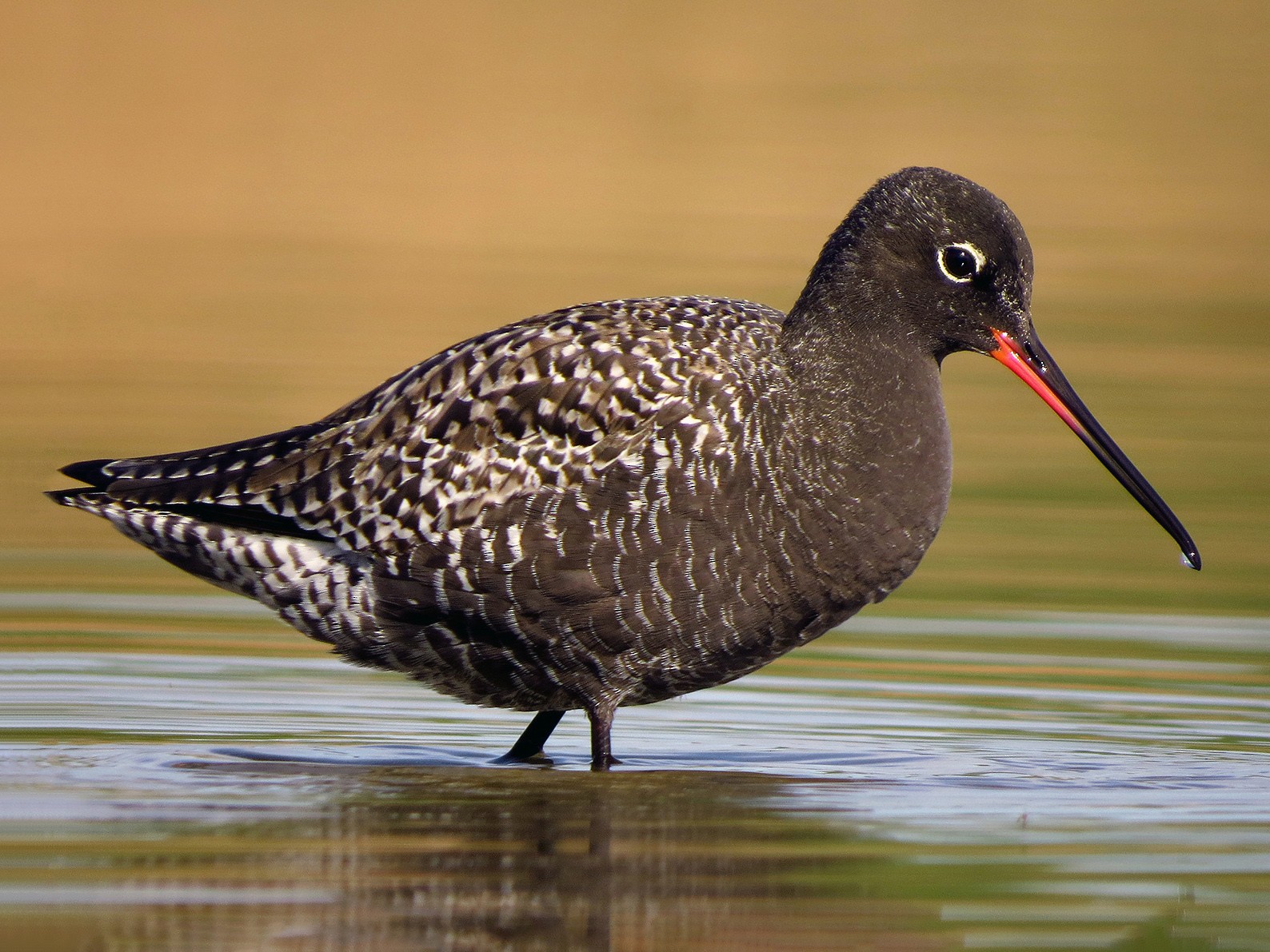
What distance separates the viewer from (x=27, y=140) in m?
29.2

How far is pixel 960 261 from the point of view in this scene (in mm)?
9734

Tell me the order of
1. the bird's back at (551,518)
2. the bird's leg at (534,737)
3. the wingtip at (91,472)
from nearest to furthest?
the bird's back at (551,518) < the bird's leg at (534,737) < the wingtip at (91,472)

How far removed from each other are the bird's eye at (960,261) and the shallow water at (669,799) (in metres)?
1.88

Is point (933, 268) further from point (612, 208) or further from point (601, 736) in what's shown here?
point (612, 208)

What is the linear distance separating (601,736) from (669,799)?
0.55m

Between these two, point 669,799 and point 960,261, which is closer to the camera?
point 669,799

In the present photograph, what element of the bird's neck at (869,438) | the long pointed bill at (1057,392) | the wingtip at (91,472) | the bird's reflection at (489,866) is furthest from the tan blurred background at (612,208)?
the bird's reflection at (489,866)

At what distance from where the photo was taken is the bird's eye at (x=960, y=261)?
31.8 feet

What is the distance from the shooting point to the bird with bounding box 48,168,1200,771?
9250 millimetres

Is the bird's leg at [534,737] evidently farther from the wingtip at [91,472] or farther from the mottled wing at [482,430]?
the wingtip at [91,472]

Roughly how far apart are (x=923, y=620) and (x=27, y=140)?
18971 mm

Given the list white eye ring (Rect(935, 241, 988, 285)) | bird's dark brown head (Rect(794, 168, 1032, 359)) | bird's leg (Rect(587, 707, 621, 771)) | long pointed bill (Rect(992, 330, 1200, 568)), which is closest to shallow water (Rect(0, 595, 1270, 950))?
bird's leg (Rect(587, 707, 621, 771))

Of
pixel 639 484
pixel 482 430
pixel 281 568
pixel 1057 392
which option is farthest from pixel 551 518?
pixel 1057 392

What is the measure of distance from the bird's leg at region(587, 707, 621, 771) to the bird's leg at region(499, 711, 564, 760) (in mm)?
369
